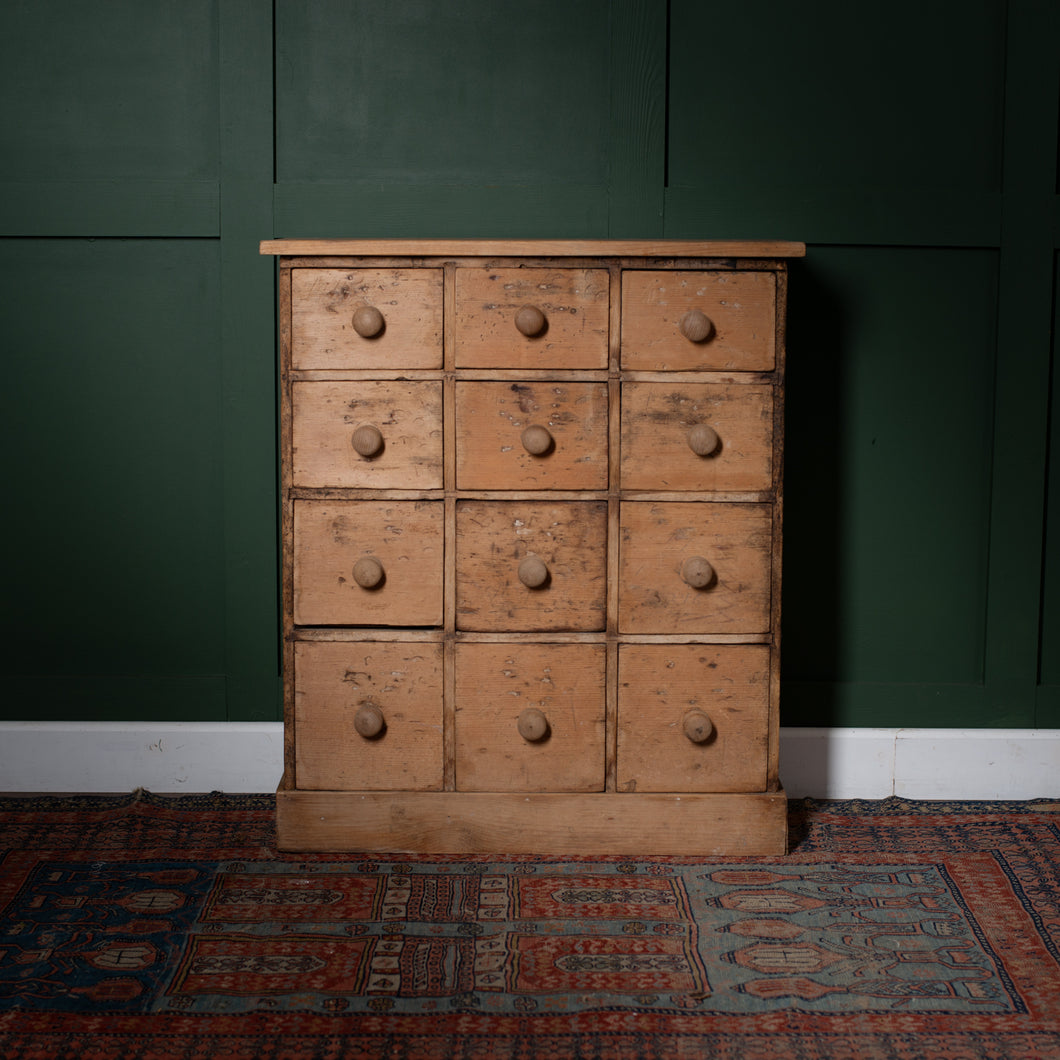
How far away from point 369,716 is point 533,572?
0.50m

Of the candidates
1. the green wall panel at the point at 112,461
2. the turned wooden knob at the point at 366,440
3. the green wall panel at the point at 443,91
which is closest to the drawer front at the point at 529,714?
the turned wooden knob at the point at 366,440

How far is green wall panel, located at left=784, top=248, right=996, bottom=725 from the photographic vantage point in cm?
268

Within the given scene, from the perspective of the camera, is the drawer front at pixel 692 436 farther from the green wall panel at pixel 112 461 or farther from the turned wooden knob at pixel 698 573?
the green wall panel at pixel 112 461

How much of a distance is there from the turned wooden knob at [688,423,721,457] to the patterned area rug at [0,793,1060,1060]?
3.11 feet

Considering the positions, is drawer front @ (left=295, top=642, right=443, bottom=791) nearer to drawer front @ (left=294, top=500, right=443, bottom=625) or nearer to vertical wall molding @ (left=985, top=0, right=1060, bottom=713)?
drawer front @ (left=294, top=500, right=443, bottom=625)

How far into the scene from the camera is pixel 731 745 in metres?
2.33

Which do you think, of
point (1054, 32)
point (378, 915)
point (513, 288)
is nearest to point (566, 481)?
point (513, 288)

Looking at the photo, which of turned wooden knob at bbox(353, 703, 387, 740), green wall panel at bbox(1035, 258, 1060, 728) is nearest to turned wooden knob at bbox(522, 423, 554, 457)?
turned wooden knob at bbox(353, 703, 387, 740)

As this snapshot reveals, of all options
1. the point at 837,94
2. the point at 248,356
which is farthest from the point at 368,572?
the point at 837,94

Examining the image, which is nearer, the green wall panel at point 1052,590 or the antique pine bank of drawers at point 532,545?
the antique pine bank of drawers at point 532,545

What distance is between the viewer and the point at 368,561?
89.3 inches

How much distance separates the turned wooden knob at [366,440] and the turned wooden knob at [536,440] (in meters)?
0.33

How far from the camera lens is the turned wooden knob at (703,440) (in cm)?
223

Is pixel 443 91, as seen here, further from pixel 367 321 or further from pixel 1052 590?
pixel 1052 590
